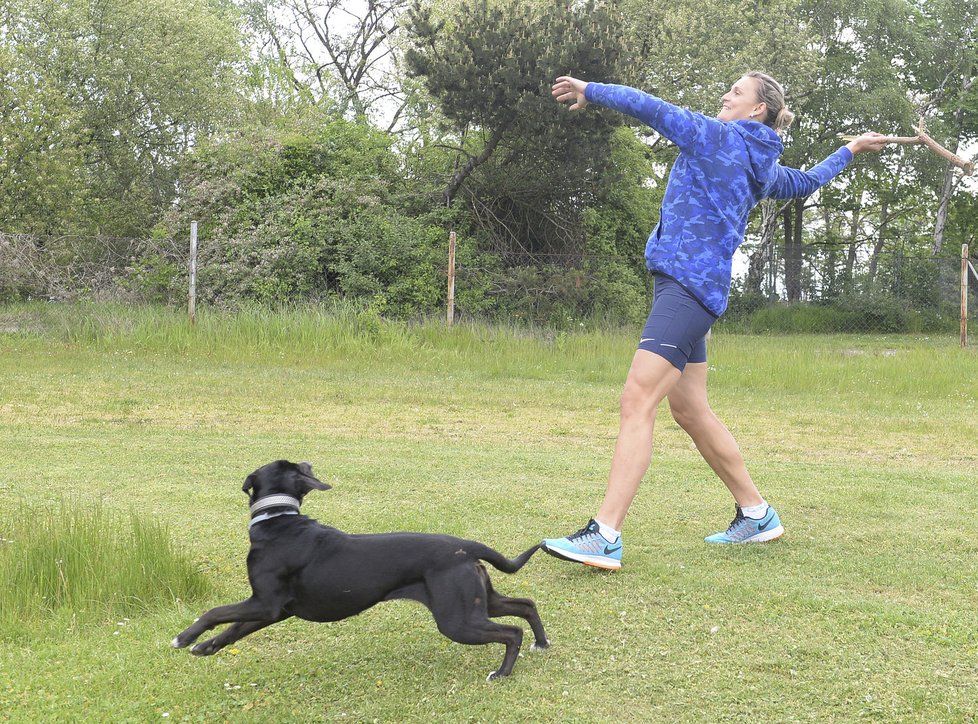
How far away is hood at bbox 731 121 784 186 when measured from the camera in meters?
4.81

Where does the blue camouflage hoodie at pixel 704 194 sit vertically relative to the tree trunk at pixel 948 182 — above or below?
below

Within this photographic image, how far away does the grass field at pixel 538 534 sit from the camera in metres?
3.39

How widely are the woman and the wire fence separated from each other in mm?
13160

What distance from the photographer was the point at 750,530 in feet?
16.9

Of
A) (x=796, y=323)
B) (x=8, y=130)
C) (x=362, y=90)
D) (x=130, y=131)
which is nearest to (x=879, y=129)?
(x=796, y=323)

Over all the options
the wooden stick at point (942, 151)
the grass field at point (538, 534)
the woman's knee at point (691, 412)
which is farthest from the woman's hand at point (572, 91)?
the wooden stick at point (942, 151)

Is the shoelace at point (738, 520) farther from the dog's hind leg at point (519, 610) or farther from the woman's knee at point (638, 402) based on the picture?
the dog's hind leg at point (519, 610)

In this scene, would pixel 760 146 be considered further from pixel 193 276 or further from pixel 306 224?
pixel 306 224

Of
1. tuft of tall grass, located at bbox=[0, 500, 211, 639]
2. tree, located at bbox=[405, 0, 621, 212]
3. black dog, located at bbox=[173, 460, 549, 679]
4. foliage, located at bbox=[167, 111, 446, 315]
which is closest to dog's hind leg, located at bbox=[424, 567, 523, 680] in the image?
black dog, located at bbox=[173, 460, 549, 679]

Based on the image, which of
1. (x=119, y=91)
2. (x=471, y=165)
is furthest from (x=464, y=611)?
(x=119, y=91)

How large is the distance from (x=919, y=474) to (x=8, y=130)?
70.9 feet

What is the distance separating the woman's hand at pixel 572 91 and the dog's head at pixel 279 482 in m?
2.05

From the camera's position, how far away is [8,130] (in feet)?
75.0

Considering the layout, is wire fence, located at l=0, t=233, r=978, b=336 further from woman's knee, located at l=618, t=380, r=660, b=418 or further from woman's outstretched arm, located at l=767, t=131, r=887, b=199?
woman's knee, located at l=618, t=380, r=660, b=418
